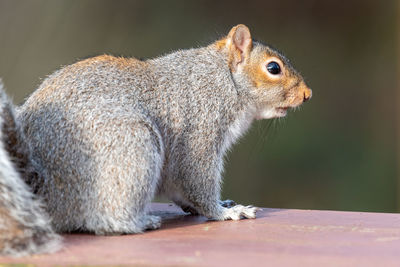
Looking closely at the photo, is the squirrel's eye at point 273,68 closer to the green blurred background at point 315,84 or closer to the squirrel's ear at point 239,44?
the squirrel's ear at point 239,44

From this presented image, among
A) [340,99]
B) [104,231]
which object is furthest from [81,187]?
[340,99]

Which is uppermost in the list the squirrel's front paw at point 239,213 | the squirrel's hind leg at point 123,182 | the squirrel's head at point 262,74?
the squirrel's head at point 262,74

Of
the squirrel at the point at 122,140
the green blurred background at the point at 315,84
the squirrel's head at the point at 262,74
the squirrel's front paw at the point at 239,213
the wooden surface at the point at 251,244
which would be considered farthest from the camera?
the green blurred background at the point at 315,84

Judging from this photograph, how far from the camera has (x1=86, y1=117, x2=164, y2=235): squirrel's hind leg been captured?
5.83 feet

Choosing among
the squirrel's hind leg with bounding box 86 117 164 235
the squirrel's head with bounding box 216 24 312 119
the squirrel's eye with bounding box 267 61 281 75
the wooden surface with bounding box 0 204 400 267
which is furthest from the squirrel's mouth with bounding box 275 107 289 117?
the squirrel's hind leg with bounding box 86 117 164 235

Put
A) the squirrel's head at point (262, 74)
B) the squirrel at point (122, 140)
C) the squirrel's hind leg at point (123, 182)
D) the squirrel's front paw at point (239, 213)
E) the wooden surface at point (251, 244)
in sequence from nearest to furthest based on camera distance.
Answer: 1. the wooden surface at point (251, 244)
2. the squirrel at point (122, 140)
3. the squirrel's hind leg at point (123, 182)
4. the squirrel's front paw at point (239, 213)
5. the squirrel's head at point (262, 74)

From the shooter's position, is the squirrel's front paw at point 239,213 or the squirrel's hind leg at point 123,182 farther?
the squirrel's front paw at point 239,213

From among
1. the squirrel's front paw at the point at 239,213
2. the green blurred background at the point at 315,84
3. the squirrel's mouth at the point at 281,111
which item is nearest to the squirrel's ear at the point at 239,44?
the squirrel's mouth at the point at 281,111

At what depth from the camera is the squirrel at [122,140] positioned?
1671 mm

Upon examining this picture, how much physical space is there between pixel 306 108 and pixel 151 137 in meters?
2.56

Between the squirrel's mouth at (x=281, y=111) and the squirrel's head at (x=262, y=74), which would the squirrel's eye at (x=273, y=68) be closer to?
the squirrel's head at (x=262, y=74)

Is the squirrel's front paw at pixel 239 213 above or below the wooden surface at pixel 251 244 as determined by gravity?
above

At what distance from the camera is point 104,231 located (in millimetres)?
1795

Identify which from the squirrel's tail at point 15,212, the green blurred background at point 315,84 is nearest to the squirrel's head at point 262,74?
the squirrel's tail at point 15,212
